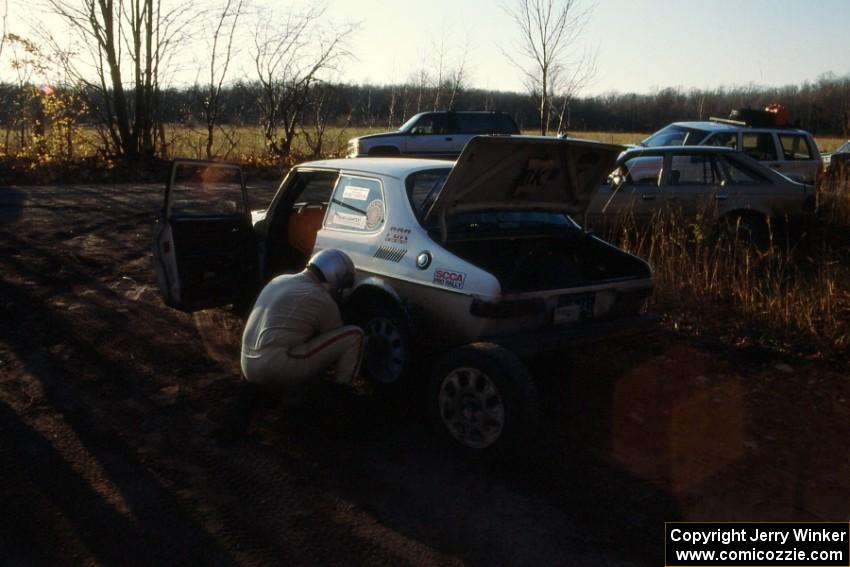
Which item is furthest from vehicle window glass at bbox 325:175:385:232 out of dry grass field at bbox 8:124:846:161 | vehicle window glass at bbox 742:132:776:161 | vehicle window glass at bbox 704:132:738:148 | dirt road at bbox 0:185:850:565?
dry grass field at bbox 8:124:846:161

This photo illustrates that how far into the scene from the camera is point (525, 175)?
210 inches

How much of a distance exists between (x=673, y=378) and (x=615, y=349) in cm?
70

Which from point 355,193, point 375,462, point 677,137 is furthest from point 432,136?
point 375,462

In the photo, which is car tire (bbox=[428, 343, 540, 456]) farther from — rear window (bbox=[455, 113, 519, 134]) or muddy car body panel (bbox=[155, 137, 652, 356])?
rear window (bbox=[455, 113, 519, 134])

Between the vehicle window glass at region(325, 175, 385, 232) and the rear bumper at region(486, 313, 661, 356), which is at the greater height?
the vehicle window glass at region(325, 175, 385, 232)

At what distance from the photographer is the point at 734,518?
3.93 meters

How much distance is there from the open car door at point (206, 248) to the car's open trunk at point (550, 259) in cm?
198

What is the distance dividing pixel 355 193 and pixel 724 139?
35.9ft

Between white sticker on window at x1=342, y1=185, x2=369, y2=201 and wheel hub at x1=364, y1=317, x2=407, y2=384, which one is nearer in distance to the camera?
wheel hub at x1=364, y1=317, x2=407, y2=384

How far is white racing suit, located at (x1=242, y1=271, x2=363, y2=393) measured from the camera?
14.9 feet

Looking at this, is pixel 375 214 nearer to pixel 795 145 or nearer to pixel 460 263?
pixel 460 263

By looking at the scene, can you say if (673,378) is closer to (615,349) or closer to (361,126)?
(615,349)

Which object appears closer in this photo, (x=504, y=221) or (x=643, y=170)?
(x=504, y=221)

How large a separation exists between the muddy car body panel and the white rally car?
0.01 metres
